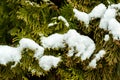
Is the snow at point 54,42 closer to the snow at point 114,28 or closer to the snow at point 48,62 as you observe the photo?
the snow at point 48,62

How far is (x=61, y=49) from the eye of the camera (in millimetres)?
2365

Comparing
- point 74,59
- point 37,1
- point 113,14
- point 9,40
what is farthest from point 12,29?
point 113,14

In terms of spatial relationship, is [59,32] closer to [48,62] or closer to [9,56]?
[48,62]

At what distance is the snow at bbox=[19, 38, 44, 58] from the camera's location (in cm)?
229

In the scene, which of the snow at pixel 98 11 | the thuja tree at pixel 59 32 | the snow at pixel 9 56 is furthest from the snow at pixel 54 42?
the snow at pixel 98 11

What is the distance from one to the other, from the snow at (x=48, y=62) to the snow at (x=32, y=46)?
43 millimetres

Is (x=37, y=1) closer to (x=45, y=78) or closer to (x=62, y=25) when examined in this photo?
(x=62, y=25)

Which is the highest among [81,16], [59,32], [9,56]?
[81,16]

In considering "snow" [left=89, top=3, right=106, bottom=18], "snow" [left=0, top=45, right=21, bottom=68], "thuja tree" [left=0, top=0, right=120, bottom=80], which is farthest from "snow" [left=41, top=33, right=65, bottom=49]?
"snow" [left=89, top=3, right=106, bottom=18]

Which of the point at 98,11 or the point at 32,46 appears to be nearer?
the point at 32,46

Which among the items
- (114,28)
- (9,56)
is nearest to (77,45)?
(114,28)

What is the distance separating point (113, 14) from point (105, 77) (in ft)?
1.62

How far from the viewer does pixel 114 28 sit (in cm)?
231

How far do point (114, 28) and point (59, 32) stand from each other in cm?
44
